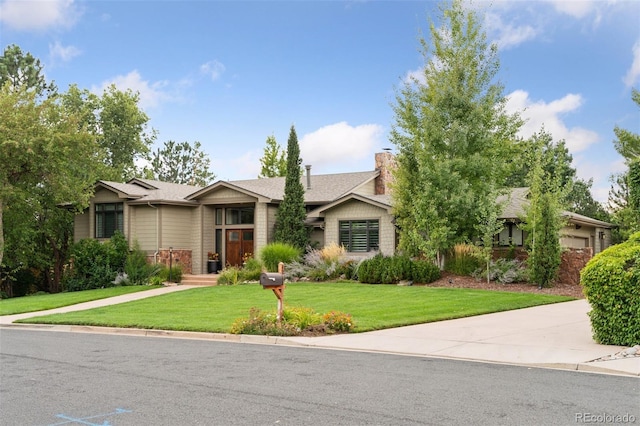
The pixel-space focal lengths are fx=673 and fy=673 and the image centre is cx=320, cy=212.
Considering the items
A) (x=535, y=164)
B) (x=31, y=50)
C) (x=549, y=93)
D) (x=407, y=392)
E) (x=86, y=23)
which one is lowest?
(x=407, y=392)

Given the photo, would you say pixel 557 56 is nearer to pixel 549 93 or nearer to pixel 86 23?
pixel 549 93

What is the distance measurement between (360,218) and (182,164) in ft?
164

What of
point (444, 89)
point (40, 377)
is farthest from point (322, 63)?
point (40, 377)

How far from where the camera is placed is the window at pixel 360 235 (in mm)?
29938

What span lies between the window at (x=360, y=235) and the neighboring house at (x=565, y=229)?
A: 5.30m

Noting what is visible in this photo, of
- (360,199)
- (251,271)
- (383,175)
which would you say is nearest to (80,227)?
(251,271)

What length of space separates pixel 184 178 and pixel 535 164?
55.9m

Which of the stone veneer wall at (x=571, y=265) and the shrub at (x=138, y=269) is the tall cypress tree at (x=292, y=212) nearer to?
the shrub at (x=138, y=269)

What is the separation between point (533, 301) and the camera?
20.6 metres

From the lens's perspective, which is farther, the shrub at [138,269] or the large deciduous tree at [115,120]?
the large deciduous tree at [115,120]

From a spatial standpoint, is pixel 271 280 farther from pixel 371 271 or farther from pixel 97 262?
pixel 97 262

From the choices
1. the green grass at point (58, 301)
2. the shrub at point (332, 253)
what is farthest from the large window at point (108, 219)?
the shrub at point (332, 253)

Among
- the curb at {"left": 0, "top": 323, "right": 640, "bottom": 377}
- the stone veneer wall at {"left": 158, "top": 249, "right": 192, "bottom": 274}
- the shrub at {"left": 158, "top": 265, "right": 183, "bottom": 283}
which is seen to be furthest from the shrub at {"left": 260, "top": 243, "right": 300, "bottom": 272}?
the curb at {"left": 0, "top": 323, "right": 640, "bottom": 377}

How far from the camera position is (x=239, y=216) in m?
33.8
